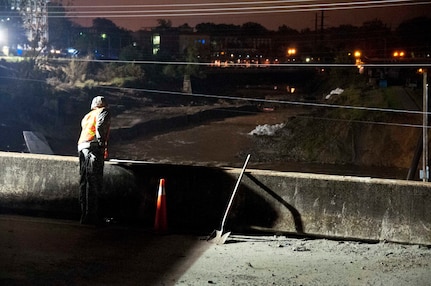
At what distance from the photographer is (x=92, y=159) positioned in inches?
312

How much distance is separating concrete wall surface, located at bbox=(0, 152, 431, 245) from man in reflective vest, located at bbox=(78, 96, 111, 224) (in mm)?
576

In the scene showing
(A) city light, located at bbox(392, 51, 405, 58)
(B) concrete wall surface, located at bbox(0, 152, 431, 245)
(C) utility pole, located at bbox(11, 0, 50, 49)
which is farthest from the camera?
(A) city light, located at bbox(392, 51, 405, 58)

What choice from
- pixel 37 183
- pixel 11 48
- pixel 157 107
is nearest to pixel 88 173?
pixel 37 183

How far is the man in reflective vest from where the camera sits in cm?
791

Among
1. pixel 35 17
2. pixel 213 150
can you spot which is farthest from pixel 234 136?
pixel 35 17

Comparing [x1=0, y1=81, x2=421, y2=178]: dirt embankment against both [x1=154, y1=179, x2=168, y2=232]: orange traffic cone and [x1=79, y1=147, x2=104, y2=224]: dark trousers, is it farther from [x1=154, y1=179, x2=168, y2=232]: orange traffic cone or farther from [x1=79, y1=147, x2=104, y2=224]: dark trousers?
[x1=79, y1=147, x2=104, y2=224]: dark trousers

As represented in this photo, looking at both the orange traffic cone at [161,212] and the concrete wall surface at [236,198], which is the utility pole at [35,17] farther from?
the orange traffic cone at [161,212]

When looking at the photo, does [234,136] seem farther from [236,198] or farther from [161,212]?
[161,212]

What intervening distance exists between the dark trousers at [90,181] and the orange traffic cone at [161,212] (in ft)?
2.85

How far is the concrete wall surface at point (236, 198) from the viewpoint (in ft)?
24.9

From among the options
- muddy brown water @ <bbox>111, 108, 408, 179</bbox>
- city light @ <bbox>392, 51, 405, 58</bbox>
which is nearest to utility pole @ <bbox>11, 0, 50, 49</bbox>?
muddy brown water @ <bbox>111, 108, 408, 179</bbox>

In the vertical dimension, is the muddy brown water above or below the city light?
below

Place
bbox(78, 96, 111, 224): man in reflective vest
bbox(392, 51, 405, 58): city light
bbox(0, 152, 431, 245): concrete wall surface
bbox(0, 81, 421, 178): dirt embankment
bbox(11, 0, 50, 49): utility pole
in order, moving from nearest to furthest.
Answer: bbox(0, 152, 431, 245): concrete wall surface → bbox(78, 96, 111, 224): man in reflective vest → bbox(0, 81, 421, 178): dirt embankment → bbox(11, 0, 50, 49): utility pole → bbox(392, 51, 405, 58): city light

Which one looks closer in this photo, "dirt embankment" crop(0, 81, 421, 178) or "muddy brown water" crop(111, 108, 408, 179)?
"dirt embankment" crop(0, 81, 421, 178)
